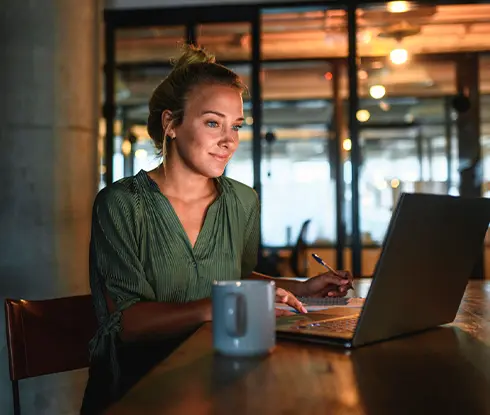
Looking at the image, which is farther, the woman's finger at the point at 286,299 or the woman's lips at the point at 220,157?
the woman's lips at the point at 220,157

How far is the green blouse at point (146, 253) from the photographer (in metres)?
1.43

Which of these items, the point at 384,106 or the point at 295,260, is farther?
the point at 384,106

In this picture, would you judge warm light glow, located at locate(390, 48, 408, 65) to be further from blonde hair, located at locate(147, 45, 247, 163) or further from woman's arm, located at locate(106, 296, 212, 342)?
woman's arm, located at locate(106, 296, 212, 342)

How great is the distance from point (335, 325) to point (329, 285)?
0.49 meters

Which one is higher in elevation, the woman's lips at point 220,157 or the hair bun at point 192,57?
the hair bun at point 192,57

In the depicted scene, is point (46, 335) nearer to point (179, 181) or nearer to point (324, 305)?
point (179, 181)

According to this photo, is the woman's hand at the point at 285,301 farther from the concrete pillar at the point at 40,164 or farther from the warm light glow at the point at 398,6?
the warm light glow at the point at 398,6

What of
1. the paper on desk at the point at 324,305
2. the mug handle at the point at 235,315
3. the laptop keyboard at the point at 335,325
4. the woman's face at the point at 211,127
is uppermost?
the woman's face at the point at 211,127

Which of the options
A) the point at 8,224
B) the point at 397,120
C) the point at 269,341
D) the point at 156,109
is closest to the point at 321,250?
the point at 397,120

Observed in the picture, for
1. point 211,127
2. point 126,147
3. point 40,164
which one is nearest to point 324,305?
point 211,127

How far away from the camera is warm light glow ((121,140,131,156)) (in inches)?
222

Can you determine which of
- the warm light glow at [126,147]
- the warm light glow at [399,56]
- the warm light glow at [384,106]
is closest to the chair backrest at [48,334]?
the warm light glow at [126,147]

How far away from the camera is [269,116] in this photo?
8.01m

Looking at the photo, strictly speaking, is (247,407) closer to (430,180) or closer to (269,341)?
(269,341)
